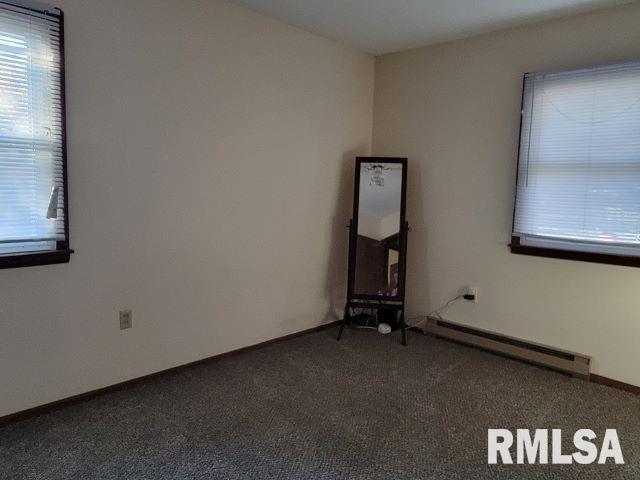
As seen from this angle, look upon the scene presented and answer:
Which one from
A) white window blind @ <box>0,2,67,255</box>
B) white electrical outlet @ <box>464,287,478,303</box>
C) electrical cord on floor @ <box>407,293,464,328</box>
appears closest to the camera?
white window blind @ <box>0,2,67,255</box>

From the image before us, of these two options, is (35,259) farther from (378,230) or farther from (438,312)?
(438,312)

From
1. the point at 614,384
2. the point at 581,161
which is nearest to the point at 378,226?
the point at 581,161

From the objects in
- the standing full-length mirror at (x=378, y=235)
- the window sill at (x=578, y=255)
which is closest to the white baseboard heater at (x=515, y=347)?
the standing full-length mirror at (x=378, y=235)

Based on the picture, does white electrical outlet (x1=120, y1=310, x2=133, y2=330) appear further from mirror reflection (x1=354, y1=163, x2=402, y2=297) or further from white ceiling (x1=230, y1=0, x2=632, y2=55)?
white ceiling (x1=230, y1=0, x2=632, y2=55)

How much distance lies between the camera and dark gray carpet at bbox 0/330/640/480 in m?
1.91

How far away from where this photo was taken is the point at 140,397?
8.11 ft

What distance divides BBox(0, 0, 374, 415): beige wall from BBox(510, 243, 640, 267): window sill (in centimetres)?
153

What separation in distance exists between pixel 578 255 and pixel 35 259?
3.23 m

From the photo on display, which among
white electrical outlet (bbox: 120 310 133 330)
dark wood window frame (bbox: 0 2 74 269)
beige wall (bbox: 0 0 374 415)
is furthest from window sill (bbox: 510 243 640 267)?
dark wood window frame (bbox: 0 2 74 269)

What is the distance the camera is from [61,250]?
89.0 inches

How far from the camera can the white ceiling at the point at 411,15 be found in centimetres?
272

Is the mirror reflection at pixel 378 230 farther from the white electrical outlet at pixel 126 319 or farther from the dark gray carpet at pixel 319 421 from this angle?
the white electrical outlet at pixel 126 319

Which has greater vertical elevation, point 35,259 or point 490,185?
point 490,185

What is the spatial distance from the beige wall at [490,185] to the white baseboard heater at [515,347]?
0.08 metres
